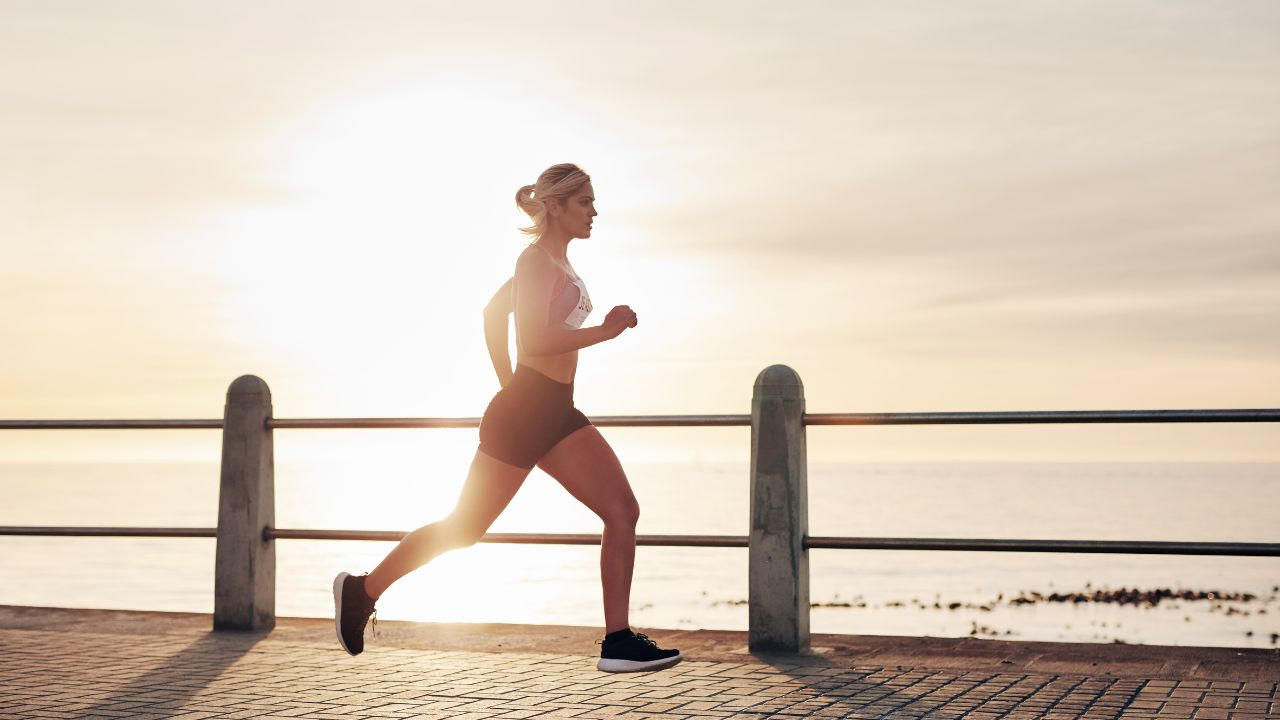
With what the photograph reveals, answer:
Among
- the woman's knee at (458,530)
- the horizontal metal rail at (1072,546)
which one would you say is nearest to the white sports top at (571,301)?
the woman's knee at (458,530)

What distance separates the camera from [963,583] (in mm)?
66562

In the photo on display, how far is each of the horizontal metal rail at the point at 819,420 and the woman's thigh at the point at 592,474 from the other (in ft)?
7.28

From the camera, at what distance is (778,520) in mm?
8484

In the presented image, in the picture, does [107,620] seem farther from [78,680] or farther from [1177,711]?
[1177,711]

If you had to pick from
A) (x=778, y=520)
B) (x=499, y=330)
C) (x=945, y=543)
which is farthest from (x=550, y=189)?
(x=945, y=543)

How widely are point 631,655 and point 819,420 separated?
242 centimetres

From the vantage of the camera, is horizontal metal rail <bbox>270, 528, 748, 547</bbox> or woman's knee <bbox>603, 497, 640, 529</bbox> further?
horizontal metal rail <bbox>270, 528, 748, 547</bbox>

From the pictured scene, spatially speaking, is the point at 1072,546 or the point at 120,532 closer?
the point at 1072,546

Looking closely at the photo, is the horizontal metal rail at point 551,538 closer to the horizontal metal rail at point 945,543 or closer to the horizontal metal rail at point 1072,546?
the horizontal metal rail at point 945,543

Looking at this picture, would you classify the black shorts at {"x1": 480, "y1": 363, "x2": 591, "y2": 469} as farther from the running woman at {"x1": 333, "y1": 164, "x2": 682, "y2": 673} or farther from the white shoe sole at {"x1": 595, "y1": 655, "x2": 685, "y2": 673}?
the white shoe sole at {"x1": 595, "y1": 655, "x2": 685, "y2": 673}

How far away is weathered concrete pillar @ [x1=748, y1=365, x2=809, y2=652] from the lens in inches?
332

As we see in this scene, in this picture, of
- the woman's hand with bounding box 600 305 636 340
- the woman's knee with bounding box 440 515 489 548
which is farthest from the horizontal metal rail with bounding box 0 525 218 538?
the woman's hand with bounding box 600 305 636 340

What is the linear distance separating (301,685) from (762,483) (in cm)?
265

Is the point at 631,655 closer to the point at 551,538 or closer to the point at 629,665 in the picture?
the point at 629,665
